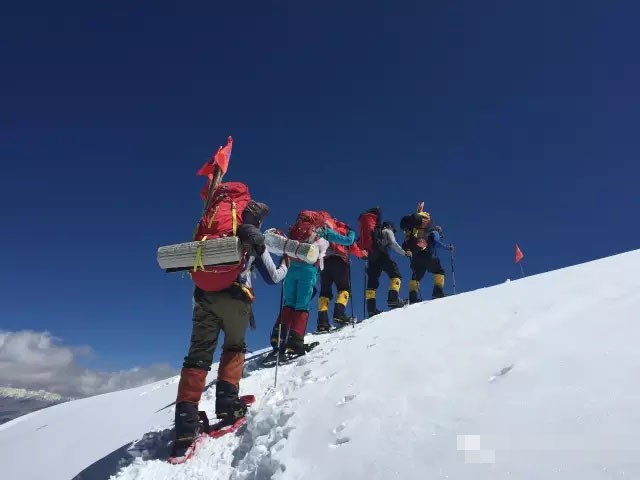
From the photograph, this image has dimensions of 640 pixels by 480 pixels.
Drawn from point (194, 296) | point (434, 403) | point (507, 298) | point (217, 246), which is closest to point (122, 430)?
point (194, 296)

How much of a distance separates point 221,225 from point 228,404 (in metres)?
1.92

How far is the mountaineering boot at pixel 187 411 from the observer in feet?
13.5

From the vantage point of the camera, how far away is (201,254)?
4.55 m

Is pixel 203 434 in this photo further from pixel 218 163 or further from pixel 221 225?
pixel 218 163

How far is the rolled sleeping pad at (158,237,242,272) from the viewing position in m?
4.47

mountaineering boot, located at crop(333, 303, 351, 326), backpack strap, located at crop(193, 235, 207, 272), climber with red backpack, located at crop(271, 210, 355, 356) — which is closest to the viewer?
backpack strap, located at crop(193, 235, 207, 272)

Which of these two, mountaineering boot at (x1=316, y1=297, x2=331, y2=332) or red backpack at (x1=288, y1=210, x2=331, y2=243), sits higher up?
red backpack at (x1=288, y1=210, x2=331, y2=243)

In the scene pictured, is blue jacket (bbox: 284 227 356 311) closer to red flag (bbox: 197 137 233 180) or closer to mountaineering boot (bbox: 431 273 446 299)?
red flag (bbox: 197 137 233 180)

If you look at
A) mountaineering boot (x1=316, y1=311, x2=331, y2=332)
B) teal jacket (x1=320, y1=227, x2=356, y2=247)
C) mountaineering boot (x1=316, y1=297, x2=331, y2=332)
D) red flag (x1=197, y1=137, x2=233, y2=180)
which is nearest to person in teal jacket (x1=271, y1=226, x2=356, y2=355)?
teal jacket (x1=320, y1=227, x2=356, y2=247)

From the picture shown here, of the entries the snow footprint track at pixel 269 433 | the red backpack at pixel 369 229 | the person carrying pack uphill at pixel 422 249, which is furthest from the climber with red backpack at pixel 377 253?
the snow footprint track at pixel 269 433

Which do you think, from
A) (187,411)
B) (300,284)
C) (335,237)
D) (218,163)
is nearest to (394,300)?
(335,237)

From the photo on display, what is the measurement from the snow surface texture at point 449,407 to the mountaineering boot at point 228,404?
216 mm

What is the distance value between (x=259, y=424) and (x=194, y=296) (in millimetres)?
1655

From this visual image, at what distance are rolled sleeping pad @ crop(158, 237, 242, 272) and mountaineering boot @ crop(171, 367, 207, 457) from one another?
1.11 metres
